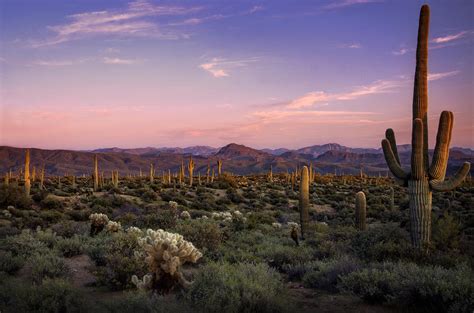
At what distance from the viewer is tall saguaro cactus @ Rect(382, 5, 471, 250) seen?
10625 mm

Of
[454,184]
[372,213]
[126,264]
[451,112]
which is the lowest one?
[372,213]

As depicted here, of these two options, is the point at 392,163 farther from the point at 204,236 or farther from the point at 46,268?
the point at 46,268

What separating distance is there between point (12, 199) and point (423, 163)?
22111 mm

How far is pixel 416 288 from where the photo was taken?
6211mm

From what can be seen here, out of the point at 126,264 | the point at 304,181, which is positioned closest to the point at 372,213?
Answer: the point at 304,181

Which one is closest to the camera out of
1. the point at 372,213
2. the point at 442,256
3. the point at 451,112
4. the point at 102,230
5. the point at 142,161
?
the point at 442,256

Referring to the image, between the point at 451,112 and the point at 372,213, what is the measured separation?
16.7 m

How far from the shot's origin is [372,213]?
88.2 feet

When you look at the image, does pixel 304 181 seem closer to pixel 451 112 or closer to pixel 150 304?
pixel 451 112

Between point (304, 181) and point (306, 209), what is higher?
point (304, 181)

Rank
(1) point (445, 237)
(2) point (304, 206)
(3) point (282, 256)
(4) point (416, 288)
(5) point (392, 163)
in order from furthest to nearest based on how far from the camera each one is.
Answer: (2) point (304, 206) → (5) point (392, 163) → (1) point (445, 237) → (3) point (282, 256) → (4) point (416, 288)

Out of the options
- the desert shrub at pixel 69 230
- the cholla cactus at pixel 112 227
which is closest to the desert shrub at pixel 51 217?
the desert shrub at pixel 69 230

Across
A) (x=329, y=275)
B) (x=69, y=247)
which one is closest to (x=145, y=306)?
(x=329, y=275)

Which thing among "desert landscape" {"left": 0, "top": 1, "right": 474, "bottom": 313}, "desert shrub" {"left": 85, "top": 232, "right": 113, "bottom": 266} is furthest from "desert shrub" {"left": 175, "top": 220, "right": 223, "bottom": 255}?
"desert shrub" {"left": 85, "top": 232, "right": 113, "bottom": 266}
